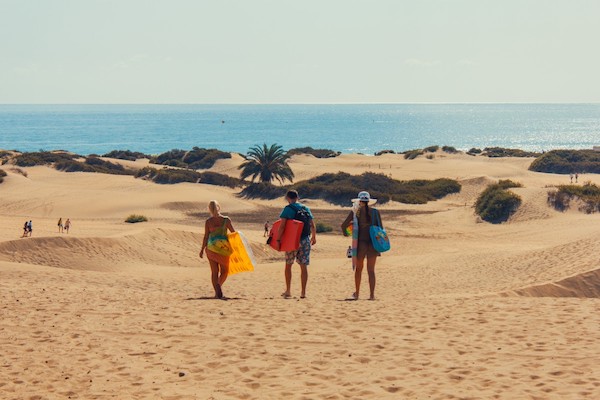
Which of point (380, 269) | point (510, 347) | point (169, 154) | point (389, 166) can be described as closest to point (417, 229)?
point (380, 269)

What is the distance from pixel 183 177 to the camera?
46750mm

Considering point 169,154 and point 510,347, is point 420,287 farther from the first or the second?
point 169,154

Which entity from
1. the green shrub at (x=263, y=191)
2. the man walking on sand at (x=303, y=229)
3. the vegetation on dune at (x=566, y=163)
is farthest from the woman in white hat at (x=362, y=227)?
the vegetation on dune at (x=566, y=163)

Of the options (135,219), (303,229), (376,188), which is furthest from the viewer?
(376,188)

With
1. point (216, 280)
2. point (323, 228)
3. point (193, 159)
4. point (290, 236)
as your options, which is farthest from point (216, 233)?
point (193, 159)

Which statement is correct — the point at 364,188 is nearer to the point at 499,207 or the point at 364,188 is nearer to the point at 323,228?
the point at 499,207

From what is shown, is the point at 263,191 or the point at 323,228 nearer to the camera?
the point at 323,228

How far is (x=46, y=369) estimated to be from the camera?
23.8 ft

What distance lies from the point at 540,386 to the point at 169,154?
2484 inches

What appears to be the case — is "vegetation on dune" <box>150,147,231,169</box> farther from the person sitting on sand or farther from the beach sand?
the person sitting on sand

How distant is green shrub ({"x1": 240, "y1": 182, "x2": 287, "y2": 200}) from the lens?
42.1m

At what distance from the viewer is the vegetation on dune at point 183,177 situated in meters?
46.5

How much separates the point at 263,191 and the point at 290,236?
3112 cm

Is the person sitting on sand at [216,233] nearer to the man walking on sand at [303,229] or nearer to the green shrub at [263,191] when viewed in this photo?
the man walking on sand at [303,229]
